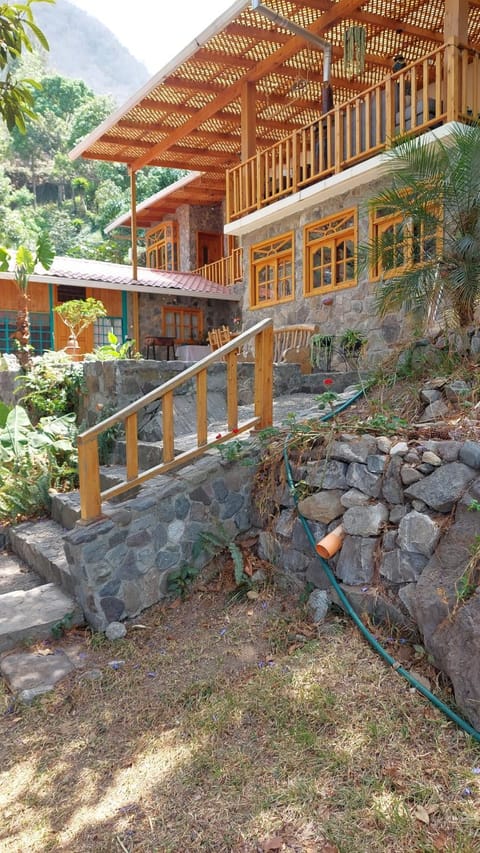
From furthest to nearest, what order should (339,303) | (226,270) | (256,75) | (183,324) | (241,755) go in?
(226,270) < (183,324) < (256,75) < (339,303) < (241,755)

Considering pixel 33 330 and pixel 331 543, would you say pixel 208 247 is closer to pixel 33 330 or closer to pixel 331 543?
pixel 33 330

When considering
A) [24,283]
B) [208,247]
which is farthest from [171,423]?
[208,247]

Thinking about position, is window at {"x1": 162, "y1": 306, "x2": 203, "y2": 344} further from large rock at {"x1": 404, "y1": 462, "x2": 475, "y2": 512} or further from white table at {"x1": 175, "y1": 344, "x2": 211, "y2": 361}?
large rock at {"x1": 404, "y1": 462, "x2": 475, "y2": 512}

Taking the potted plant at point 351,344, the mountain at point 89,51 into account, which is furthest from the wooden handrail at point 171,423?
the mountain at point 89,51

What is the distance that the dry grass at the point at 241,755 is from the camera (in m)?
2.13

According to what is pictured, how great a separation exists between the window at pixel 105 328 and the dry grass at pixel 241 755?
36.7 ft

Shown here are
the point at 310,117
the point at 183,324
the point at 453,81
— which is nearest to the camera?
the point at 453,81

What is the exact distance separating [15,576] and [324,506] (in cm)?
268

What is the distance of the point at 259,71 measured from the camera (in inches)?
389

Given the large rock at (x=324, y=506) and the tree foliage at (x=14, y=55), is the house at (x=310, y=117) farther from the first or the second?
the tree foliage at (x=14, y=55)

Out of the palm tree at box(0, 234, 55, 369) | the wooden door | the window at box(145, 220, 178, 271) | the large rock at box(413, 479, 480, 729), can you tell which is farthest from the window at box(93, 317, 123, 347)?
the large rock at box(413, 479, 480, 729)

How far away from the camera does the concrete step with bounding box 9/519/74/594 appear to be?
13.5 ft

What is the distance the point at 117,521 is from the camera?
12.1 feet

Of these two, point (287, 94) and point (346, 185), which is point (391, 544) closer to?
point (346, 185)
